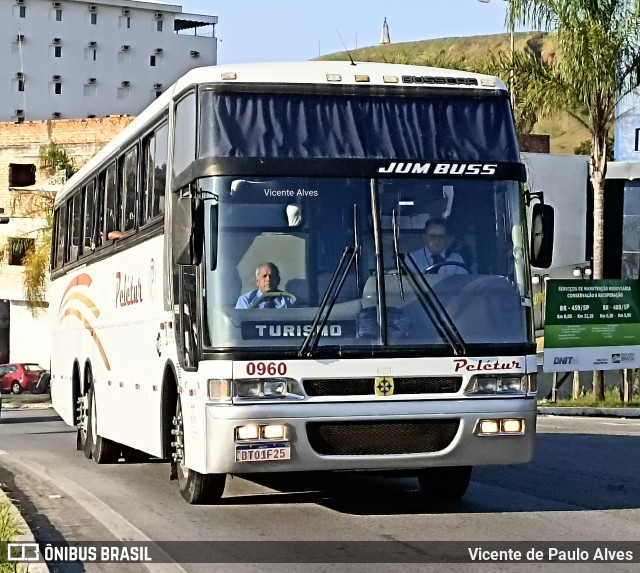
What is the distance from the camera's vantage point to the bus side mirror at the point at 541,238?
37.3ft

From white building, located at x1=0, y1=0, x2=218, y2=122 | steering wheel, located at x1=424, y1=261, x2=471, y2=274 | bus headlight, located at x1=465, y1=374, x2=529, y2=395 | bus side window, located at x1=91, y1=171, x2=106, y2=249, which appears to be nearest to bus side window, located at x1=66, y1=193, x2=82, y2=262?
bus side window, located at x1=91, y1=171, x2=106, y2=249

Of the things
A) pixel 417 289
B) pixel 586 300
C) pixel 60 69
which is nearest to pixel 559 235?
pixel 586 300

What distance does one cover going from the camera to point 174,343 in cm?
1213

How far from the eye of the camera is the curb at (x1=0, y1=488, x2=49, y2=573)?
8.67 meters

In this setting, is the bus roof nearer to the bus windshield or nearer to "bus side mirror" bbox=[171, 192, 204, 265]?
the bus windshield

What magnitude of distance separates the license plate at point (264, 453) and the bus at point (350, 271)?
1cm

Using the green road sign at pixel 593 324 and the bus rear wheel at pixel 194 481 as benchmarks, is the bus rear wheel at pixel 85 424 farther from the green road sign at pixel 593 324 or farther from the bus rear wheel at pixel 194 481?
the green road sign at pixel 593 324

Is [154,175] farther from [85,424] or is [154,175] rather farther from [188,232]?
[85,424]

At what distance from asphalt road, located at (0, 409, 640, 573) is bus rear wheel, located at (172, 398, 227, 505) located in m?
0.10

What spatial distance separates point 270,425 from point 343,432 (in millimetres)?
557

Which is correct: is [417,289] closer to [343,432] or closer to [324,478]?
[343,432]

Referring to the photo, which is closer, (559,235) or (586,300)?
(586,300)

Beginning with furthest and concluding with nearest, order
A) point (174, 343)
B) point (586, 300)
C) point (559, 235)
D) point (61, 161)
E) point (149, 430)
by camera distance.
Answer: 1. point (61, 161)
2. point (559, 235)
3. point (586, 300)
4. point (149, 430)
5. point (174, 343)

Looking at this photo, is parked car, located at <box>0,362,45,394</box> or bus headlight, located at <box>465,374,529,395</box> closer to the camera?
bus headlight, located at <box>465,374,529,395</box>
